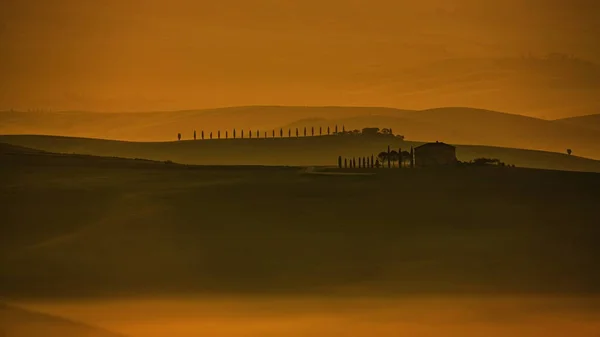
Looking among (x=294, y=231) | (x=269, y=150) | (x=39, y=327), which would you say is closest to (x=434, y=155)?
(x=294, y=231)

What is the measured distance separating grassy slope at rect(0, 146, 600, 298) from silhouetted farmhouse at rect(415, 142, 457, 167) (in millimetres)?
2836

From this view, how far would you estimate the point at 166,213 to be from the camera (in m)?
28.8

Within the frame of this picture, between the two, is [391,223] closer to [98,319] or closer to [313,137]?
[98,319]

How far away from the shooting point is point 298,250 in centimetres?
2538

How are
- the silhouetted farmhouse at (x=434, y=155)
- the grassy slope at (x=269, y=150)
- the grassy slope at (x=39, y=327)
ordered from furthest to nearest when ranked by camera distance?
the grassy slope at (x=269, y=150), the silhouetted farmhouse at (x=434, y=155), the grassy slope at (x=39, y=327)

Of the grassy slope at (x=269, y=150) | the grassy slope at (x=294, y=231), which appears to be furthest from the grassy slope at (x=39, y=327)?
the grassy slope at (x=269, y=150)

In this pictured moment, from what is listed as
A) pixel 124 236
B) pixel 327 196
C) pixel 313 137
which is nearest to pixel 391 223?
pixel 327 196

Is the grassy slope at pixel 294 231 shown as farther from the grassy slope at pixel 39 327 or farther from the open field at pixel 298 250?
the grassy slope at pixel 39 327

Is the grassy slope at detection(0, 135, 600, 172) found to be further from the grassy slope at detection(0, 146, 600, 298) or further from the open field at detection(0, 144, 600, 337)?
the grassy slope at detection(0, 146, 600, 298)

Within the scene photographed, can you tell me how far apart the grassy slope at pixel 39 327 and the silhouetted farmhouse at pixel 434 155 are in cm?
2029

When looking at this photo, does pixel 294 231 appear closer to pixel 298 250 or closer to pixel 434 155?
pixel 298 250

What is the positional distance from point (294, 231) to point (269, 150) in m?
32.8

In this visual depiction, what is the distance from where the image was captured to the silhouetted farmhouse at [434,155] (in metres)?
36.5

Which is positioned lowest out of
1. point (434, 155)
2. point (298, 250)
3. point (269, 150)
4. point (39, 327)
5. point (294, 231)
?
point (39, 327)
